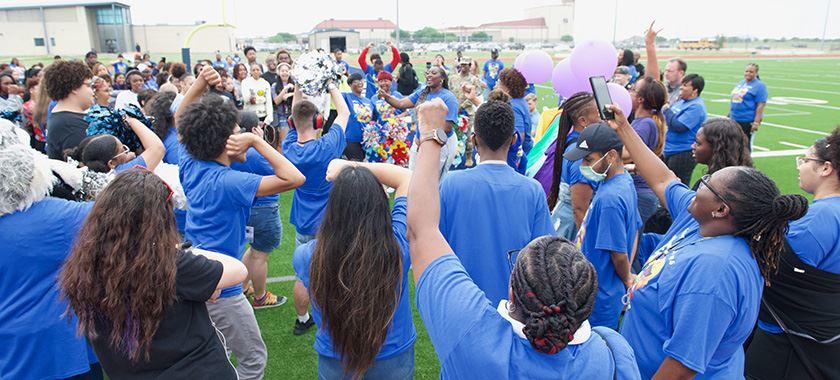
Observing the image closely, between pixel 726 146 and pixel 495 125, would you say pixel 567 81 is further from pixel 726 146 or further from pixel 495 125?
pixel 495 125

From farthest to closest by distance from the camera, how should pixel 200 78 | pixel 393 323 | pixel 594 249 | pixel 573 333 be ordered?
1. pixel 200 78
2. pixel 594 249
3. pixel 393 323
4. pixel 573 333

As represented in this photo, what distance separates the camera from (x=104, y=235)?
1935 mm

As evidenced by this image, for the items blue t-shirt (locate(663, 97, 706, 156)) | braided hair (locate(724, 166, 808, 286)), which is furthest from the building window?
braided hair (locate(724, 166, 808, 286))

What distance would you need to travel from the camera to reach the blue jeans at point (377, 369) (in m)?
2.56

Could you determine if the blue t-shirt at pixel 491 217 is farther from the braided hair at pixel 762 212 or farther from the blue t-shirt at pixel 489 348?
the blue t-shirt at pixel 489 348

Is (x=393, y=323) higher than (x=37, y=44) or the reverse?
the reverse

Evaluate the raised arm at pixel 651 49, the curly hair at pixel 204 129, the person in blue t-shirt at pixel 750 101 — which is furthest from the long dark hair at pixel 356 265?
the person in blue t-shirt at pixel 750 101

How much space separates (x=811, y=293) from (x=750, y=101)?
856cm

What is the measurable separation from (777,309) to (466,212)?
1775 mm

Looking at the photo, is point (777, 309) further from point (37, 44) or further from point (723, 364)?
point (37, 44)

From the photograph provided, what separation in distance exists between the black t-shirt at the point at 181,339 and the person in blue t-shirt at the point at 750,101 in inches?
409

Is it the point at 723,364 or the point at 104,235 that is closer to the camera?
the point at 104,235

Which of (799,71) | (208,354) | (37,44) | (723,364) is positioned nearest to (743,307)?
(723,364)

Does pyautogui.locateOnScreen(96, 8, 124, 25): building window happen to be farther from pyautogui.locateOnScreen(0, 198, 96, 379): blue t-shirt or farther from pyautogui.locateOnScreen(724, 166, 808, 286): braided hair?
pyautogui.locateOnScreen(724, 166, 808, 286): braided hair
